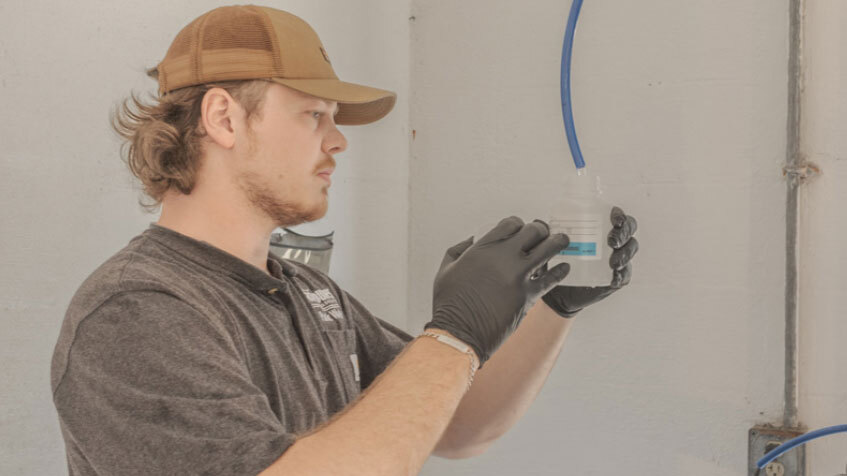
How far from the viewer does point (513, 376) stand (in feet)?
4.33

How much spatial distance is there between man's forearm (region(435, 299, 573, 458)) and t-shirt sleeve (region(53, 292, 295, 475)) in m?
0.56

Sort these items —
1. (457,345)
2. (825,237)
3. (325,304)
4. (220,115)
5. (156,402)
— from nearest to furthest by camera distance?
(156,402) < (457,345) < (220,115) < (325,304) < (825,237)

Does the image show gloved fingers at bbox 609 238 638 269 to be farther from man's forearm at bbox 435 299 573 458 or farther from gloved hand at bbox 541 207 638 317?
man's forearm at bbox 435 299 573 458

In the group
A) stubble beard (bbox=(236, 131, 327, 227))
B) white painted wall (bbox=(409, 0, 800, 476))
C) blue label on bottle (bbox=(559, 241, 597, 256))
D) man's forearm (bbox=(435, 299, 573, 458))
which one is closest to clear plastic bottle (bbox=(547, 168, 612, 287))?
blue label on bottle (bbox=(559, 241, 597, 256))

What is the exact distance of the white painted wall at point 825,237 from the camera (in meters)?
1.55

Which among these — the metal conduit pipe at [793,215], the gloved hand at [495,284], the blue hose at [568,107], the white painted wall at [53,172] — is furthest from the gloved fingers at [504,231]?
the metal conduit pipe at [793,215]

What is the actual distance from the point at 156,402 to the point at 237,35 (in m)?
0.56

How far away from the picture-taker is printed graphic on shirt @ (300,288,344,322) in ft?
3.93

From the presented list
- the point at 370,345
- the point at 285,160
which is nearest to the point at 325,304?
the point at 370,345

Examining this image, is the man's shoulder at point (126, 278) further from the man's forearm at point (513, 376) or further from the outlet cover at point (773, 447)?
the outlet cover at point (773, 447)

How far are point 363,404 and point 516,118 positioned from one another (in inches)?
46.1

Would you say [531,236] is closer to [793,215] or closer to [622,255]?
[622,255]

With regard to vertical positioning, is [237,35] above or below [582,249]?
above

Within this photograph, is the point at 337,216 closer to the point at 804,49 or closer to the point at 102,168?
the point at 102,168
